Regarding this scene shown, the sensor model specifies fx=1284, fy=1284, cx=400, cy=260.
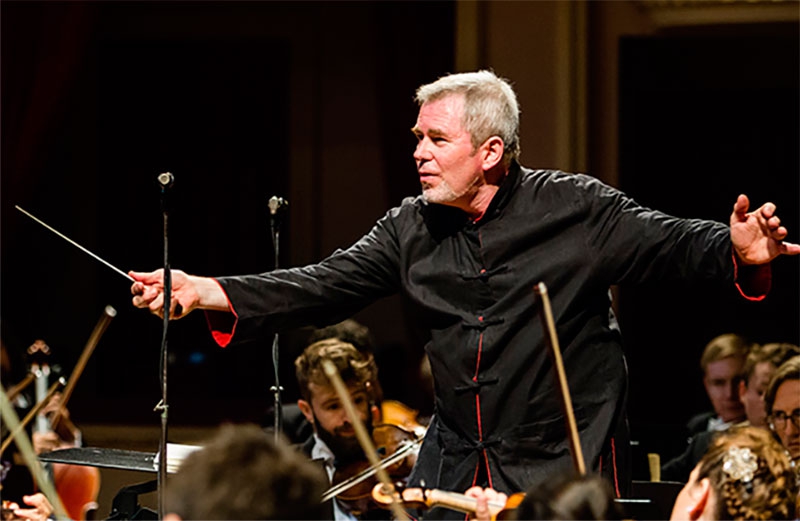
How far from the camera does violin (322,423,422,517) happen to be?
3.66 metres

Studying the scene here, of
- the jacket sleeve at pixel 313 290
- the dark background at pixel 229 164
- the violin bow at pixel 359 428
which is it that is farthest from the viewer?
the dark background at pixel 229 164

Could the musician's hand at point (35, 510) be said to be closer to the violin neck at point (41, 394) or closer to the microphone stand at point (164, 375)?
the microphone stand at point (164, 375)

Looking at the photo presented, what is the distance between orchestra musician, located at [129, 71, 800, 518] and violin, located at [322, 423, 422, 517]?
0.87m

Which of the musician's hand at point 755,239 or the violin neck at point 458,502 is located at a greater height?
the musician's hand at point 755,239

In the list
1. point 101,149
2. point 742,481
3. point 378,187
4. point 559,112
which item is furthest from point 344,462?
point 101,149

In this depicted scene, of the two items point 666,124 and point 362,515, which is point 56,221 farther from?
point 362,515

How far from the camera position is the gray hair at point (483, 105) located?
9.22 ft

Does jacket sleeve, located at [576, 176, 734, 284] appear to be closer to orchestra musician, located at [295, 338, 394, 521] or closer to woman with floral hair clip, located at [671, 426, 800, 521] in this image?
woman with floral hair clip, located at [671, 426, 800, 521]

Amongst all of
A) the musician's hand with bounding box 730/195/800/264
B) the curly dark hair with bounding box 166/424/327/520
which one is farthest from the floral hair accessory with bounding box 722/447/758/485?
the curly dark hair with bounding box 166/424/327/520

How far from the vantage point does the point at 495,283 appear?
2.76 metres

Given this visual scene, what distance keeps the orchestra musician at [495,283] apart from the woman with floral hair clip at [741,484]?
621 millimetres

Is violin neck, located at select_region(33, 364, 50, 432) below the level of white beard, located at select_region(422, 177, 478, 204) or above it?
below

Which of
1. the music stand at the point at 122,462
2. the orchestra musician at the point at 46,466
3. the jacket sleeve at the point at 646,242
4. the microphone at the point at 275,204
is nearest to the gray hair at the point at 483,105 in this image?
the jacket sleeve at the point at 646,242

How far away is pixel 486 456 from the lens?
106 inches
